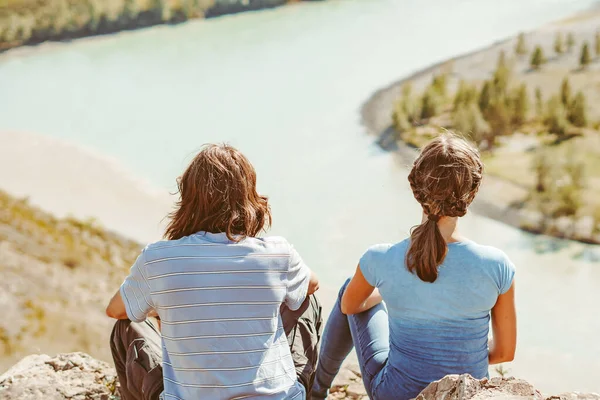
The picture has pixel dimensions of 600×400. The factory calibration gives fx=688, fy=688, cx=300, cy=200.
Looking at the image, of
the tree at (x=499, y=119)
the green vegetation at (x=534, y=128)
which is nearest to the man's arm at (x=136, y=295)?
the green vegetation at (x=534, y=128)

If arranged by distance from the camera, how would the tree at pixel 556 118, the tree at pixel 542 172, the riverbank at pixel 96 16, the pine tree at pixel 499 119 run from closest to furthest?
1. the tree at pixel 542 172
2. the tree at pixel 556 118
3. the pine tree at pixel 499 119
4. the riverbank at pixel 96 16

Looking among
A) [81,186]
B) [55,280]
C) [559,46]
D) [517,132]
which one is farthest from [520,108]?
[55,280]

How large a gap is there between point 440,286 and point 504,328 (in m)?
0.23

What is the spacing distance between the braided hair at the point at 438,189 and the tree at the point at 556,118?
5752 mm

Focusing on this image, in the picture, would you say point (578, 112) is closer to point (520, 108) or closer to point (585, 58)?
point (520, 108)

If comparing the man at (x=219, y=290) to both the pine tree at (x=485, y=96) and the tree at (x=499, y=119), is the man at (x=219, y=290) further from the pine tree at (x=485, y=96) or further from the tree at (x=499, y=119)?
the pine tree at (x=485, y=96)

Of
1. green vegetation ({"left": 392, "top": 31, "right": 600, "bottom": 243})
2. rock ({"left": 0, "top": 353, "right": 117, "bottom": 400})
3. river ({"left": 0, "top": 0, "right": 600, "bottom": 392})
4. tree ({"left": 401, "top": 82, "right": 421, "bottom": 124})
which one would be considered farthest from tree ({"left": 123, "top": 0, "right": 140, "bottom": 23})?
rock ({"left": 0, "top": 353, "right": 117, "bottom": 400})

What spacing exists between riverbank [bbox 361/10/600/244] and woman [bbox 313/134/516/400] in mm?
3670

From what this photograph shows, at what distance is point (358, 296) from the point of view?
1677 mm

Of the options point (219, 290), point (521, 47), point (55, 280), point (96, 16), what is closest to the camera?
point (219, 290)

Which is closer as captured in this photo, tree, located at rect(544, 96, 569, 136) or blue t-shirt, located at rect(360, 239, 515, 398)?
blue t-shirt, located at rect(360, 239, 515, 398)

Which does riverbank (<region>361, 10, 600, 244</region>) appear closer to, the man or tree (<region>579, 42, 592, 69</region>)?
tree (<region>579, 42, 592, 69</region>)

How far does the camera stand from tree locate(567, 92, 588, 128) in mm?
6883

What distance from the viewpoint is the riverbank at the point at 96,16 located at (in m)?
13.5
